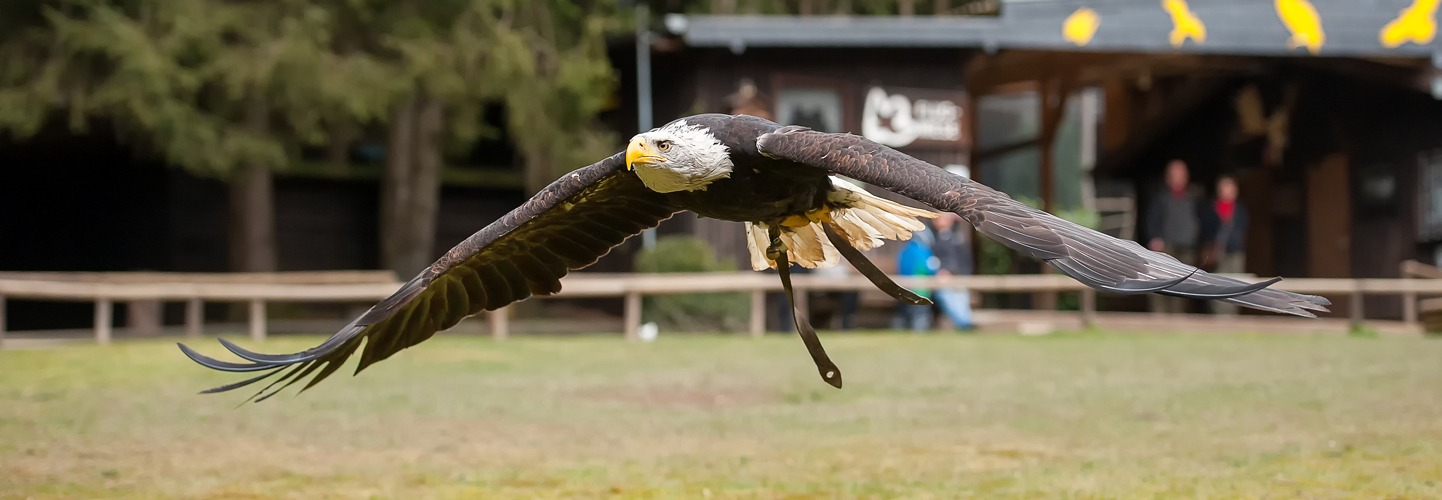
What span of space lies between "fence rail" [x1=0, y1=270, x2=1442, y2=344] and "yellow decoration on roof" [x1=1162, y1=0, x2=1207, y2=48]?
3.54 meters

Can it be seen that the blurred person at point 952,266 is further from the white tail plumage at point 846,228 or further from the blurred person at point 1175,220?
the white tail plumage at point 846,228

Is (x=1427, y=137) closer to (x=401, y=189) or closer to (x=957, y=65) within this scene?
(x=957, y=65)

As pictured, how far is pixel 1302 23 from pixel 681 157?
40.4ft

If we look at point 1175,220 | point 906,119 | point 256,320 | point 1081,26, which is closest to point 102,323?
A: point 256,320

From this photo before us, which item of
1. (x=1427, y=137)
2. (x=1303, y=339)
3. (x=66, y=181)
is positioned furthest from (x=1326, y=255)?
(x=66, y=181)

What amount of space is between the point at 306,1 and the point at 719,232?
5.14 meters

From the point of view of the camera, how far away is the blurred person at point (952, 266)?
12156 millimetres

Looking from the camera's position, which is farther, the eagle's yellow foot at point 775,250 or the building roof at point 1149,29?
the building roof at point 1149,29

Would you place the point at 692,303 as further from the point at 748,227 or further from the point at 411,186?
the point at 748,227

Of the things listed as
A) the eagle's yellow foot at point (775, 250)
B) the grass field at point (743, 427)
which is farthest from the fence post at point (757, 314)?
the eagle's yellow foot at point (775, 250)

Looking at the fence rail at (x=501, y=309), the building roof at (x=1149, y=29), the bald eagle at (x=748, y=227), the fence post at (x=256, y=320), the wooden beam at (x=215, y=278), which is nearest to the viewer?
the bald eagle at (x=748, y=227)

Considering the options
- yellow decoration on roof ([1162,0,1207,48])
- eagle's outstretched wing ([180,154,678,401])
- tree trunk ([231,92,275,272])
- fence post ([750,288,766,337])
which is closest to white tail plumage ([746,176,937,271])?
eagle's outstretched wing ([180,154,678,401])

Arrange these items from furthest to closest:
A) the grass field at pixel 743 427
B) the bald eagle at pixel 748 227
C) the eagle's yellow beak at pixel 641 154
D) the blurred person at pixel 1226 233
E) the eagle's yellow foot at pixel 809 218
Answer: the blurred person at pixel 1226 233 < the eagle's yellow foot at pixel 809 218 < the grass field at pixel 743 427 < the eagle's yellow beak at pixel 641 154 < the bald eagle at pixel 748 227

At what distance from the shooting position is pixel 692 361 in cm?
892
